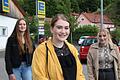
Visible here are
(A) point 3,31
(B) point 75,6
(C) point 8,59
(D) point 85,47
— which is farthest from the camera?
(B) point 75,6

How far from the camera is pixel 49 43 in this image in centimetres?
407

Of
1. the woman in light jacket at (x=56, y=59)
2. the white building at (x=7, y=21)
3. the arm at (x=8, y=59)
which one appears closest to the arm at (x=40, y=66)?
the woman in light jacket at (x=56, y=59)

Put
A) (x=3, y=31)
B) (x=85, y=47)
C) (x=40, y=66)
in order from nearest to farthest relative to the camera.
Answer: (x=40, y=66)
(x=85, y=47)
(x=3, y=31)

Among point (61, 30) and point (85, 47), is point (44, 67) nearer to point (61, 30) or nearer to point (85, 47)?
point (61, 30)

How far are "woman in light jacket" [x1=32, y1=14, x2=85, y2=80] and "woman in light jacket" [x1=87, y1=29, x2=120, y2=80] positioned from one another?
7.59 feet

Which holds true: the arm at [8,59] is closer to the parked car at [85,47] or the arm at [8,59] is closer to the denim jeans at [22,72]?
the denim jeans at [22,72]

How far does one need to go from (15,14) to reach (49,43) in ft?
165

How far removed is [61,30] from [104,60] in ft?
8.20

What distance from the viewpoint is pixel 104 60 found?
20.8ft

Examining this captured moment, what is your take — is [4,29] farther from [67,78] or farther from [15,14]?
[67,78]

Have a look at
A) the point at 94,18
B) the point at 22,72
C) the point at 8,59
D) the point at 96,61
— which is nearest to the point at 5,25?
the point at 22,72

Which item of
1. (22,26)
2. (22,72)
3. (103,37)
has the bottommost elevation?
(22,72)

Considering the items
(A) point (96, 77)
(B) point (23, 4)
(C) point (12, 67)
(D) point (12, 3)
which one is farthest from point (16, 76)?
(B) point (23, 4)

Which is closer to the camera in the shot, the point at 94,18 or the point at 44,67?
the point at 44,67
